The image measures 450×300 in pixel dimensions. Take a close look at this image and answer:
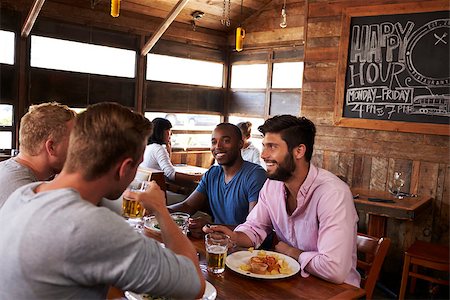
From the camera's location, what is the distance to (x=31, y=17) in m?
4.55

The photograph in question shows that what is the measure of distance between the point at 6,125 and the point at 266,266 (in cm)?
437

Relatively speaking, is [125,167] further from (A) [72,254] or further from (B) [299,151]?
(B) [299,151]

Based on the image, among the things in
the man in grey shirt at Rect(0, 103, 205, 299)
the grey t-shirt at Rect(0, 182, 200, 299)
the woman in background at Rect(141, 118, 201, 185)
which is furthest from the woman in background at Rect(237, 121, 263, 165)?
the grey t-shirt at Rect(0, 182, 200, 299)

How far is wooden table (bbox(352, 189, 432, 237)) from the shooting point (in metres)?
3.36

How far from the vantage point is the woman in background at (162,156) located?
14.7ft

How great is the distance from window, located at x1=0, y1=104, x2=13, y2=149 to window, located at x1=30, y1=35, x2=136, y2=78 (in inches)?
23.4

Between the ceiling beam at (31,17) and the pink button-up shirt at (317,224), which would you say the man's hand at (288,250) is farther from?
the ceiling beam at (31,17)

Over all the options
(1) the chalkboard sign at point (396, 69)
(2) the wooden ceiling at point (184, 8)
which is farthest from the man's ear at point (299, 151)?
(2) the wooden ceiling at point (184, 8)

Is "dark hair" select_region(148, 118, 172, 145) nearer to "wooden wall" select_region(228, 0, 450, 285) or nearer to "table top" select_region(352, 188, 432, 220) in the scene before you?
"wooden wall" select_region(228, 0, 450, 285)

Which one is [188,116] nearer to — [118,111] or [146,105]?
[146,105]

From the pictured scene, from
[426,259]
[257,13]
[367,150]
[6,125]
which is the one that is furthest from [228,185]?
[257,13]

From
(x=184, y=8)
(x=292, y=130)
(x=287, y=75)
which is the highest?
(x=184, y=8)

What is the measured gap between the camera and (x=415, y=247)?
3.44 meters

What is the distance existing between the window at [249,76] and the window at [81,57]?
1.82 metres
